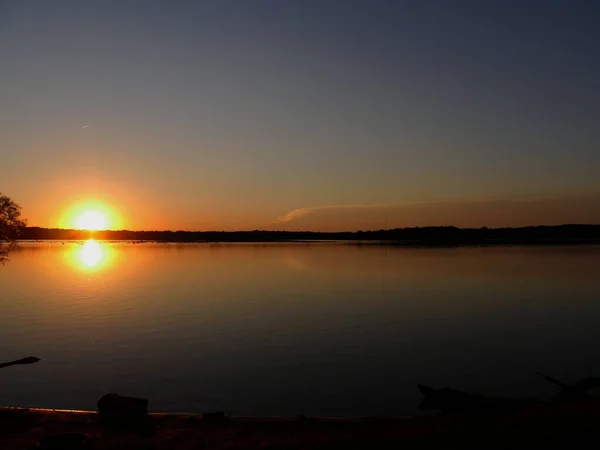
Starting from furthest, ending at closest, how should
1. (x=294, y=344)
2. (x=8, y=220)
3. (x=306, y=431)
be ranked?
(x=8, y=220)
(x=294, y=344)
(x=306, y=431)

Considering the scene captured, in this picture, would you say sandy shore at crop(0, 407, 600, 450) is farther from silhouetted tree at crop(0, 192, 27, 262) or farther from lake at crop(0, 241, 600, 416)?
silhouetted tree at crop(0, 192, 27, 262)

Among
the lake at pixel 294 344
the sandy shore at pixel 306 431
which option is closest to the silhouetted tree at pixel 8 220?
the lake at pixel 294 344

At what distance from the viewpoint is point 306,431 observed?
1573 centimetres

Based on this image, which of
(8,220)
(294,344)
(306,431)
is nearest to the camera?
(306,431)

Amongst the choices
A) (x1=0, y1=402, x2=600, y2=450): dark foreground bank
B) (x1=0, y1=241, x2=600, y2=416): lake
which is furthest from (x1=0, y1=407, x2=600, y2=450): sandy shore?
(x1=0, y1=241, x2=600, y2=416): lake

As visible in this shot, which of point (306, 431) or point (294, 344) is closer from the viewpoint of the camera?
point (306, 431)

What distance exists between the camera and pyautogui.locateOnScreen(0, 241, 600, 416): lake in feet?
67.9

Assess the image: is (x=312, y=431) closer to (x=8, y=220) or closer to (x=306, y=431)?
(x=306, y=431)

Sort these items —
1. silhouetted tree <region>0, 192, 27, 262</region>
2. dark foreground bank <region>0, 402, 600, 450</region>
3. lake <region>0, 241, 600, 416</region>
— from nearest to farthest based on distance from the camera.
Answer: dark foreground bank <region>0, 402, 600, 450</region>
lake <region>0, 241, 600, 416</region>
silhouetted tree <region>0, 192, 27, 262</region>

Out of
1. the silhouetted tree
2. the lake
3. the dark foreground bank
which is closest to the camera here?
the dark foreground bank

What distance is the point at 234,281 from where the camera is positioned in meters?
62.8

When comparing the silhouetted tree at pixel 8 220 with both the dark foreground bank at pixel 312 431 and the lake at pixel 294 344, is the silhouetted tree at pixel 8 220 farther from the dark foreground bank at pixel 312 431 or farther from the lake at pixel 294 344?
the dark foreground bank at pixel 312 431

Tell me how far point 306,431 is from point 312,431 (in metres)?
0.19

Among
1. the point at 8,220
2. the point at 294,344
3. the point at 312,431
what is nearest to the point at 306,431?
the point at 312,431
